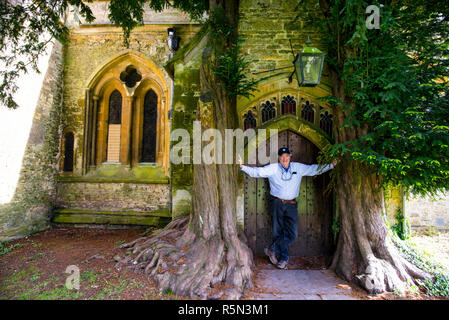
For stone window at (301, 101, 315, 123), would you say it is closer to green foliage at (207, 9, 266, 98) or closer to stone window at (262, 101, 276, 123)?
stone window at (262, 101, 276, 123)

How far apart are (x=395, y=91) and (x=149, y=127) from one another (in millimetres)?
6459

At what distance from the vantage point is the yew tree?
122 inches

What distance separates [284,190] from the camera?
3.94 meters

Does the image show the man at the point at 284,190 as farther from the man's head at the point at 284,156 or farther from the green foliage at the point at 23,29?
the green foliage at the point at 23,29

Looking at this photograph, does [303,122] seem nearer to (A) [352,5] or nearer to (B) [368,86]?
(B) [368,86]

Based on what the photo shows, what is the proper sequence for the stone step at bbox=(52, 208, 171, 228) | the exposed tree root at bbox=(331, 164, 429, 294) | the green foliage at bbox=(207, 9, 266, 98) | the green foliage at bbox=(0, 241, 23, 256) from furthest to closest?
the stone step at bbox=(52, 208, 171, 228) < the green foliage at bbox=(0, 241, 23, 256) < the green foliage at bbox=(207, 9, 266, 98) < the exposed tree root at bbox=(331, 164, 429, 294)

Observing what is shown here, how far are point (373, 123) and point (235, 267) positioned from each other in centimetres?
315

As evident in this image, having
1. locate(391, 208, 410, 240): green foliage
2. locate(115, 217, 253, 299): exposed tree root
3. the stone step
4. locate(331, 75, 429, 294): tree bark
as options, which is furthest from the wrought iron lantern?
the stone step

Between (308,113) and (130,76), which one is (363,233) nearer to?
(308,113)

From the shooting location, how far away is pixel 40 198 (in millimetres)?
6398

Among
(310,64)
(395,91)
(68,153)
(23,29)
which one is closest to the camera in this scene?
(395,91)

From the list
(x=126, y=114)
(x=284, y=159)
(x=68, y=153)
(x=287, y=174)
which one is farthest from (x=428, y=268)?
(x=68, y=153)

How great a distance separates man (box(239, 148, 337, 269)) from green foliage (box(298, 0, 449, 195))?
63cm
